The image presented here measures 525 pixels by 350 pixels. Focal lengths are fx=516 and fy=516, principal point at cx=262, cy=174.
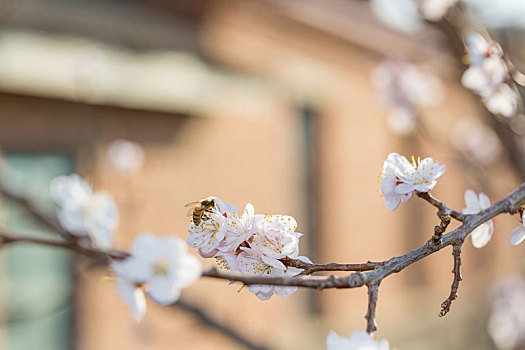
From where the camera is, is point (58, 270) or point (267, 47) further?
point (267, 47)

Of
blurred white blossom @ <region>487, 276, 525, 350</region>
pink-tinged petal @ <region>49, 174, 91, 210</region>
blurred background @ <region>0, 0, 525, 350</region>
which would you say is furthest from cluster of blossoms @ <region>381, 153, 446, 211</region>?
blurred white blossom @ <region>487, 276, 525, 350</region>

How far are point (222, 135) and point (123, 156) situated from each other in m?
1.15

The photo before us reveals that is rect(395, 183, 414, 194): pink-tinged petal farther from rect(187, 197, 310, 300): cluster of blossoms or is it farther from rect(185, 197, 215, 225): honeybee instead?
rect(185, 197, 215, 225): honeybee

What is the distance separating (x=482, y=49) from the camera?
1.09 meters

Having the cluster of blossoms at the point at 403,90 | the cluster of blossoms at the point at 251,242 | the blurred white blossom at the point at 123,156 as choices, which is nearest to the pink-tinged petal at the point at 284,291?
the cluster of blossoms at the point at 251,242

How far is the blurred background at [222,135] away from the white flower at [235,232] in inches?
24.1

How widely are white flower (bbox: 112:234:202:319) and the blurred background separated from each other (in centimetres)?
45

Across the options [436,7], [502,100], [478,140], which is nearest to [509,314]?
[478,140]

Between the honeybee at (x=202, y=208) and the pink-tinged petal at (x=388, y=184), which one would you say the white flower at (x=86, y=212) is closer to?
the honeybee at (x=202, y=208)

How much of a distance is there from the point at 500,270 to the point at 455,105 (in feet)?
10.8

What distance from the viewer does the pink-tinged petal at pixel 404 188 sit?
0.75 meters

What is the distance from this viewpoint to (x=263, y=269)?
2.43 ft

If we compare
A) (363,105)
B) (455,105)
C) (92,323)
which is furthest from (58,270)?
(455,105)

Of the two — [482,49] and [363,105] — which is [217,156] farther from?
[482,49]
